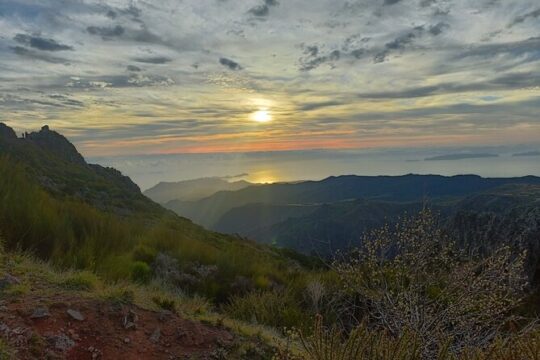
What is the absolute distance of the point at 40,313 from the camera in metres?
5.31

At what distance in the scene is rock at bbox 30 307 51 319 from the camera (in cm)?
525

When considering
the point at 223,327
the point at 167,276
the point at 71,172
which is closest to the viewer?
the point at 223,327

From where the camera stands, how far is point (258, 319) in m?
8.77

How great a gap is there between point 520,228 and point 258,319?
52.2 ft

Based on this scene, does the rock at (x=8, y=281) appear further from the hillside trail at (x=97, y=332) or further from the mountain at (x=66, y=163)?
the mountain at (x=66, y=163)

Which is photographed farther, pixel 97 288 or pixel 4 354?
pixel 97 288

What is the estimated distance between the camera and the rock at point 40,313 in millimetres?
5250

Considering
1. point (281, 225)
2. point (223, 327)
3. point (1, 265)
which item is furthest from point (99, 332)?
point (281, 225)

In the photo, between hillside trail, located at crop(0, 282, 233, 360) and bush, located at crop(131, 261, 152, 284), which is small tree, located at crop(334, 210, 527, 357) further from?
bush, located at crop(131, 261, 152, 284)

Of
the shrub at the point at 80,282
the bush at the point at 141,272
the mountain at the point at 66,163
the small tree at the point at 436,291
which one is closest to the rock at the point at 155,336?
the shrub at the point at 80,282

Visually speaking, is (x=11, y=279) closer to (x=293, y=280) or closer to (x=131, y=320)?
(x=131, y=320)

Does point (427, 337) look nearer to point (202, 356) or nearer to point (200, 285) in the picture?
point (202, 356)

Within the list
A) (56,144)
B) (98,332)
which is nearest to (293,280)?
(98,332)

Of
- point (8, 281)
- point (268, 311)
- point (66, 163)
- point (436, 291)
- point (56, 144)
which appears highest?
point (56, 144)
